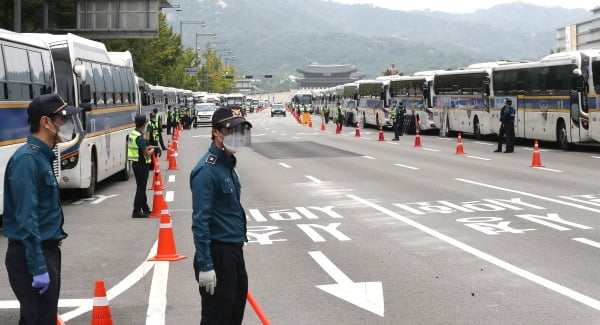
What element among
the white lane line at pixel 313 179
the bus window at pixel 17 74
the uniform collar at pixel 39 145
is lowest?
the white lane line at pixel 313 179

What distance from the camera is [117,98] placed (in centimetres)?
2491

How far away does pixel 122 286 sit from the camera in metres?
9.98

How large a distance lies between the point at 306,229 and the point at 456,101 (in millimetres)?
33878

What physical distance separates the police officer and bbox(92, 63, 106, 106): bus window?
52.7ft

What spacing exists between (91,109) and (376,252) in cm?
992

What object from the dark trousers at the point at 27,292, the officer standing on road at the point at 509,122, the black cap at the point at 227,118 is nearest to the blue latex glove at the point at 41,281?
the dark trousers at the point at 27,292

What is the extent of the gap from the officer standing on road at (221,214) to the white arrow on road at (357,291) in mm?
2603

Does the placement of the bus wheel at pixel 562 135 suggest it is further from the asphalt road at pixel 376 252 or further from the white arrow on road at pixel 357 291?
the white arrow on road at pixel 357 291

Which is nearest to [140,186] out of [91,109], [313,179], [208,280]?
[91,109]

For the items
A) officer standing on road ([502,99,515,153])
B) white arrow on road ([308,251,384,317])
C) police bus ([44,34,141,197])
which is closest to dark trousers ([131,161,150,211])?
police bus ([44,34,141,197])

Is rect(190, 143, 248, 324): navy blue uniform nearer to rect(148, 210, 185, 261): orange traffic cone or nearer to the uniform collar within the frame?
the uniform collar

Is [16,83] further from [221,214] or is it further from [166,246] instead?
[221,214]

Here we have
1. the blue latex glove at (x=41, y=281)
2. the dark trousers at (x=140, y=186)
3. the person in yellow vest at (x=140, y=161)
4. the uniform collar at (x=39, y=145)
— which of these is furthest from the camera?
the person in yellow vest at (x=140, y=161)

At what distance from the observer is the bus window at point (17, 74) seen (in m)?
15.3
